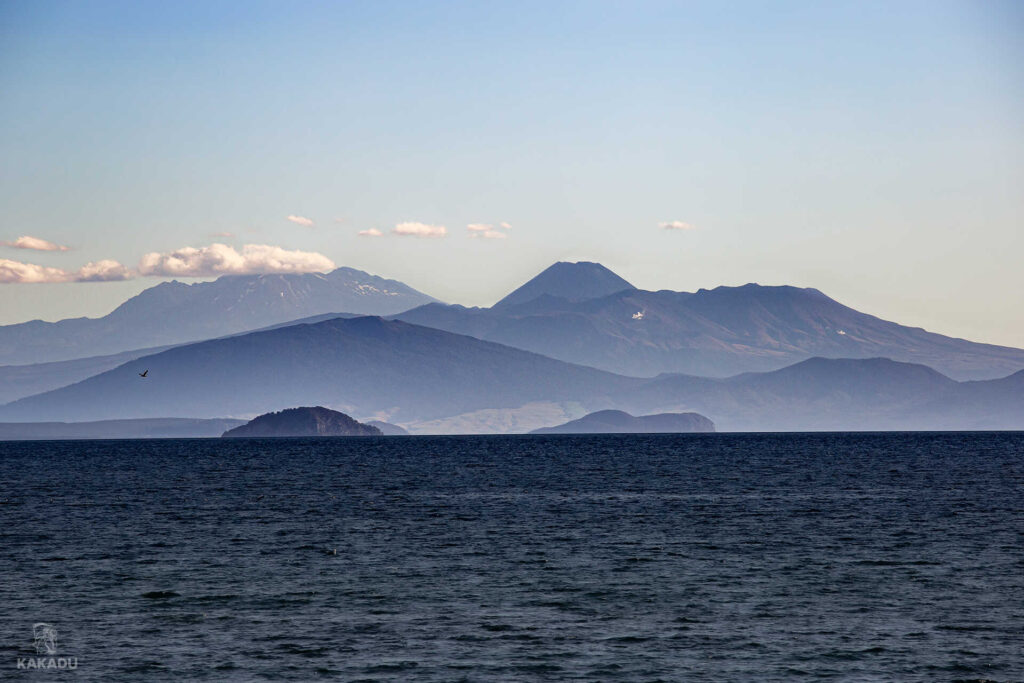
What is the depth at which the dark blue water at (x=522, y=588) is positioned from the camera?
40219 mm

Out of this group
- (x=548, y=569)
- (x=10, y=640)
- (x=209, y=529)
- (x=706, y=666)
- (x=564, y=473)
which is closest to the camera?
(x=706, y=666)

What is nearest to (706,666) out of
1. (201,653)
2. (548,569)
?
(201,653)

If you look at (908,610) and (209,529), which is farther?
(209,529)

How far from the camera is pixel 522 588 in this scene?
5441 centimetres

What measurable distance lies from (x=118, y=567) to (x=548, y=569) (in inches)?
885

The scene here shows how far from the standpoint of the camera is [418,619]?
47.2m

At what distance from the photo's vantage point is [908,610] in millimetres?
48406

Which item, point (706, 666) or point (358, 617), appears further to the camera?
point (358, 617)

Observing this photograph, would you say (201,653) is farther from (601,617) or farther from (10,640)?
(601,617)

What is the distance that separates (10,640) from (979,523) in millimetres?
64860

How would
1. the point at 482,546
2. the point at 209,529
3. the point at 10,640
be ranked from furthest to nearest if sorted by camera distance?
the point at 209,529 < the point at 482,546 < the point at 10,640

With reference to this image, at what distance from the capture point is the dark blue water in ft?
132

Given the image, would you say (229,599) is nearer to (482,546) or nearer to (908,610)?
(482,546)

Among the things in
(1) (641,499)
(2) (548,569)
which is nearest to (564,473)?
(1) (641,499)
